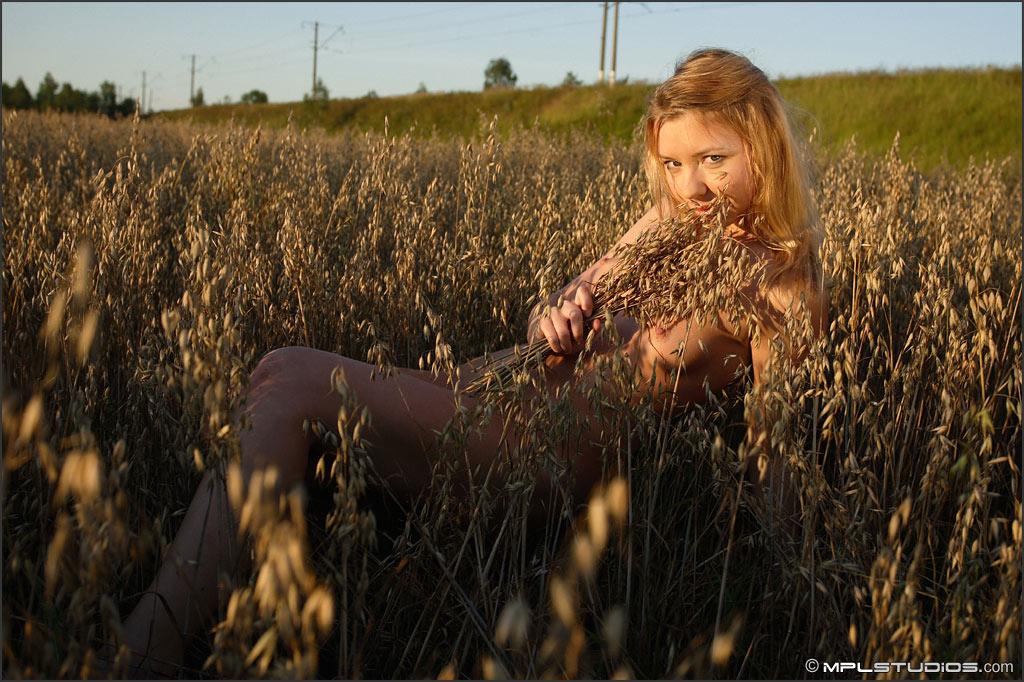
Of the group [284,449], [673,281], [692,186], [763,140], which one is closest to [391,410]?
[284,449]

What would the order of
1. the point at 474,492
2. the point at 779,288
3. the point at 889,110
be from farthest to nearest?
the point at 889,110 → the point at 779,288 → the point at 474,492

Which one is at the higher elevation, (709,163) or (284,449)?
(709,163)

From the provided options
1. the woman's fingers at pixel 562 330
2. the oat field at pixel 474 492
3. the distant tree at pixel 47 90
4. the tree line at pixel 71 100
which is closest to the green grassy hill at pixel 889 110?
the oat field at pixel 474 492

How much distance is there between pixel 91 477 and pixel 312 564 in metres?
0.76

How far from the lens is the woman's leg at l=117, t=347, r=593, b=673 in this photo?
1216 mm

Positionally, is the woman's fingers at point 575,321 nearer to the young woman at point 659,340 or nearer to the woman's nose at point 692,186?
the young woman at point 659,340

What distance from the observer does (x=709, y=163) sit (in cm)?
207

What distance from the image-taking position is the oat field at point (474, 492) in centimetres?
92

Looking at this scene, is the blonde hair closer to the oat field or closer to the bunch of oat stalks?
the oat field

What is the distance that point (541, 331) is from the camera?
1735mm

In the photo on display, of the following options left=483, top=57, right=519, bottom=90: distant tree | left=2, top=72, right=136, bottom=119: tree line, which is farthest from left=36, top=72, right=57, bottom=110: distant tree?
left=483, top=57, right=519, bottom=90: distant tree

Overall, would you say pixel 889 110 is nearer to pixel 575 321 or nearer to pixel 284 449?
pixel 575 321

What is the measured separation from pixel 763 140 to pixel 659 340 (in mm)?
625

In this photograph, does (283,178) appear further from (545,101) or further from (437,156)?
(545,101)
